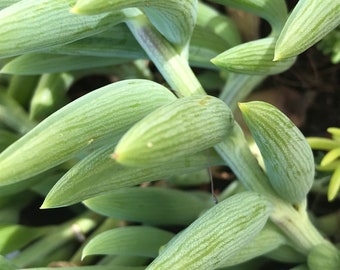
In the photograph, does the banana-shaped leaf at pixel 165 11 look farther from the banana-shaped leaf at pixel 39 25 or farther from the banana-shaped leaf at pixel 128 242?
the banana-shaped leaf at pixel 128 242

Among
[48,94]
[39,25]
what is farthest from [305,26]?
[48,94]

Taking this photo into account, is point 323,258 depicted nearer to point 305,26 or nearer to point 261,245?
point 261,245

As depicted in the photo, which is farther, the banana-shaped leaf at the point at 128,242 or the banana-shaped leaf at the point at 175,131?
the banana-shaped leaf at the point at 128,242

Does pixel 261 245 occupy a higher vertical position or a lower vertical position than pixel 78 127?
lower

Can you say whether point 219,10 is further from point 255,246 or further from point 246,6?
point 255,246

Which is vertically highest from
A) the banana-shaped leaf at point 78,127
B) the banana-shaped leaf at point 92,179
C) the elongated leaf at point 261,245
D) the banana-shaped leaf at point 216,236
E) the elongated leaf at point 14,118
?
the banana-shaped leaf at point 78,127

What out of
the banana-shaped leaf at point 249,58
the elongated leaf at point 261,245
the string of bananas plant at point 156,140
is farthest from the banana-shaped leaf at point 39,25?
the elongated leaf at point 261,245

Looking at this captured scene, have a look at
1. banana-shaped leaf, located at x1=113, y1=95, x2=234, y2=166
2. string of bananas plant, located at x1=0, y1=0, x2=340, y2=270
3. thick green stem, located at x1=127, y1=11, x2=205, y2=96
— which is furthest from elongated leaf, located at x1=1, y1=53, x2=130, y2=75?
banana-shaped leaf, located at x1=113, y1=95, x2=234, y2=166
